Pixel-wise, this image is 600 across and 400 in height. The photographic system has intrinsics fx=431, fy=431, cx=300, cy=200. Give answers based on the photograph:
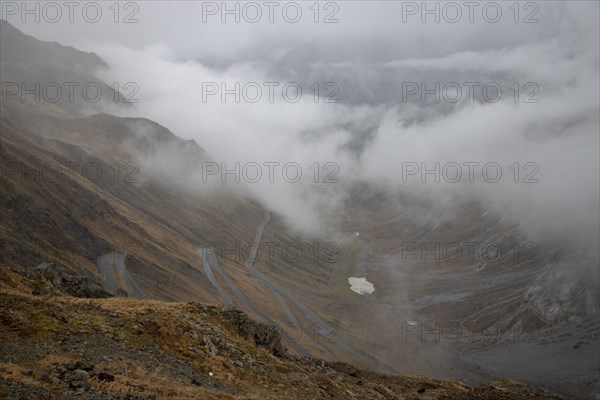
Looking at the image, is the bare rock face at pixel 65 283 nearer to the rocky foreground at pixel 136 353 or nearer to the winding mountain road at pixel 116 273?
the rocky foreground at pixel 136 353

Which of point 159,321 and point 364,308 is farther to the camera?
point 364,308

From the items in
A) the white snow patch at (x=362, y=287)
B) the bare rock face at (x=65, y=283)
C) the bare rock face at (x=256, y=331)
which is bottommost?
the white snow patch at (x=362, y=287)

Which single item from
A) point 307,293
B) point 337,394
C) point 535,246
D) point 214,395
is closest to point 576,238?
point 535,246

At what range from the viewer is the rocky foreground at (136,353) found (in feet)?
68.7

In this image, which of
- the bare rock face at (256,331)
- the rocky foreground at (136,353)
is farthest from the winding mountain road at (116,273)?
the bare rock face at (256,331)

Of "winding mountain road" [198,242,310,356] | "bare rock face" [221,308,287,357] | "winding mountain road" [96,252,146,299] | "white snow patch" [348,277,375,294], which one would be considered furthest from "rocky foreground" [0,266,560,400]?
"white snow patch" [348,277,375,294]

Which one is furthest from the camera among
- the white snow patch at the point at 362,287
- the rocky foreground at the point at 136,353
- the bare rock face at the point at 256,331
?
the white snow patch at the point at 362,287

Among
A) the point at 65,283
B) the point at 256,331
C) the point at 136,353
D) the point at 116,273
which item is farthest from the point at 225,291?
the point at 136,353

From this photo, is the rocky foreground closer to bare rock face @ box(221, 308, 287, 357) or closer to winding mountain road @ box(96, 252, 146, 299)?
bare rock face @ box(221, 308, 287, 357)

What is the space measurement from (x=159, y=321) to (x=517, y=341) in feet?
448

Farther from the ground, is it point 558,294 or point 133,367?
point 133,367

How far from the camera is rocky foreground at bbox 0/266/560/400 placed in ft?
68.7

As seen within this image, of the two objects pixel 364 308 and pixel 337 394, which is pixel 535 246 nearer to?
pixel 364 308

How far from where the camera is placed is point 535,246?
629 ft
